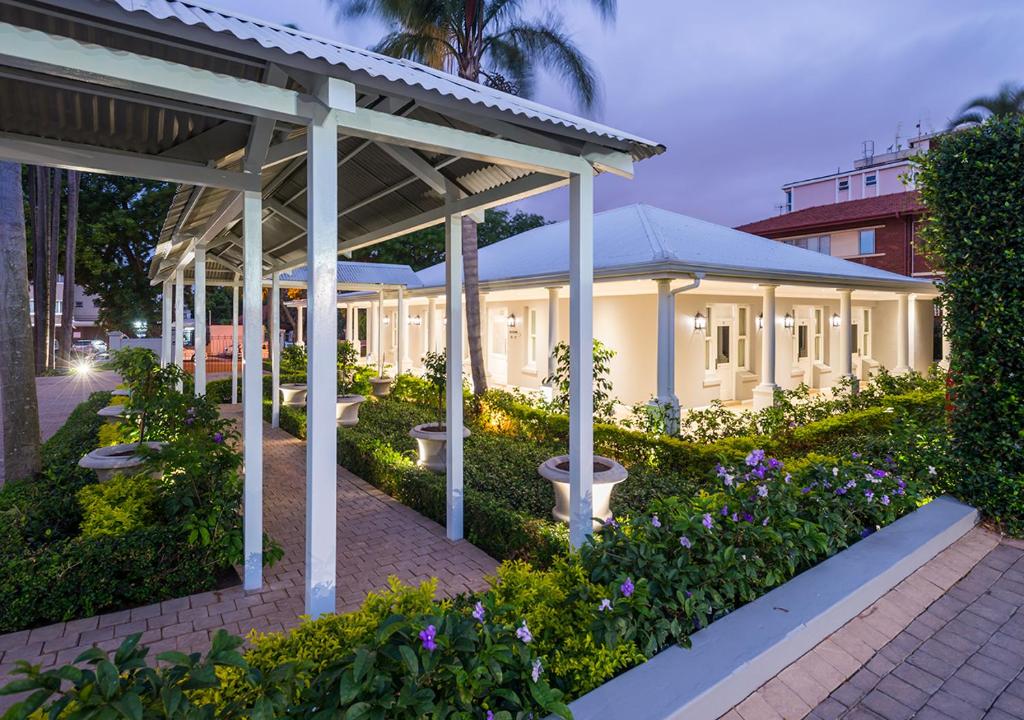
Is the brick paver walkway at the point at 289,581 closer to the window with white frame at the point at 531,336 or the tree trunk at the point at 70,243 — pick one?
the window with white frame at the point at 531,336

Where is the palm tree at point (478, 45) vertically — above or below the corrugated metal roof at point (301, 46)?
above

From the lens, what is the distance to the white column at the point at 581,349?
4.05 m

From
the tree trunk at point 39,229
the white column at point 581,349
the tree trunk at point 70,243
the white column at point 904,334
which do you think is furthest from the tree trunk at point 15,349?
the white column at point 904,334

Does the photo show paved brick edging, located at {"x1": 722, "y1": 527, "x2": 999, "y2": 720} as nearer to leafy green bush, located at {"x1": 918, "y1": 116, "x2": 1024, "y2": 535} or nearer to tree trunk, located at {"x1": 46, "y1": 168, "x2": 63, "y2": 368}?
leafy green bush, located at {"x1": 918, "y1": 116, "x2": 1024, "y2": 535}

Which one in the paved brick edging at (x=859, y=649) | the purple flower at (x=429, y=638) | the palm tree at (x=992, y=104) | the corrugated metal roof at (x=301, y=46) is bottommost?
the paved brick edging at (x=859, y=649)

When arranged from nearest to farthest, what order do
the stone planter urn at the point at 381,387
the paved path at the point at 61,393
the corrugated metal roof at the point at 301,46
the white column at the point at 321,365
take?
1. the corrugated metal roof at the point at 301,46
2. the white column at the point at 321,365
3. the paved path at the point at 61,393
4. the stone planter urn at the point at 381,387

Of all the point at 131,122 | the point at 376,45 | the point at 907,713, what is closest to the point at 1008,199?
the point at 907,713

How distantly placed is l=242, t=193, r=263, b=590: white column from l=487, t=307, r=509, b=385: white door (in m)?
11.8

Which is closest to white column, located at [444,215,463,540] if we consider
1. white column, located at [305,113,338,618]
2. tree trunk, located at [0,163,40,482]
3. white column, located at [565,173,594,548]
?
white column, located at [565,173,594,548]

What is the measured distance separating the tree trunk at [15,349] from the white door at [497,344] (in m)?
11.4

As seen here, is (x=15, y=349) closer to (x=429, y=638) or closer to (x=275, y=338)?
(x=275, y=338)

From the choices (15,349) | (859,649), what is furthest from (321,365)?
(15,349)

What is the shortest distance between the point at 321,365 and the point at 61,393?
18.4 meters

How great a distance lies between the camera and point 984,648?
2.98m
